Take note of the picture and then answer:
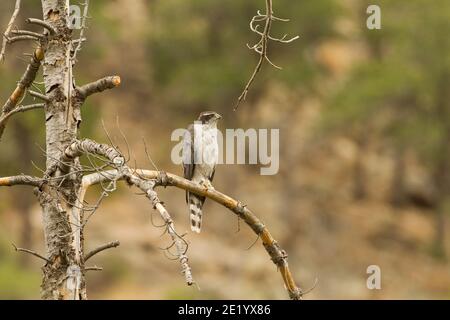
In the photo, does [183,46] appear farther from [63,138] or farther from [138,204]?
[63,138]

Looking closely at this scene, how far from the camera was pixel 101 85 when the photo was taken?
5859 mm

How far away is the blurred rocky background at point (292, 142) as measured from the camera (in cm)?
2427

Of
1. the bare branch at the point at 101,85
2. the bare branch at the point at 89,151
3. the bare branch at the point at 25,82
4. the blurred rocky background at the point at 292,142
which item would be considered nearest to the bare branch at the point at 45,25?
the bare branch at the point at 25,82

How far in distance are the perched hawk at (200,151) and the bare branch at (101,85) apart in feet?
9.68

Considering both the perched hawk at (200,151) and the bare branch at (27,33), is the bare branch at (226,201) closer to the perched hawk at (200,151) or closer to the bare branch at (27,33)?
the bare branch at (27,33)

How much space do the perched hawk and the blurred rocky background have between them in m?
13.4

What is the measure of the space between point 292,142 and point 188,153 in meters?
20.5

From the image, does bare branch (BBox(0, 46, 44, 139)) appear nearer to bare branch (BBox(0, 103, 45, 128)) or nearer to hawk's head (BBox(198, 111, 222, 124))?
bare branch (BBox(0, 103, 45, 128))

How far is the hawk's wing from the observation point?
911 centimetres

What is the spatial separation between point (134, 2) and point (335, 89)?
873 cm

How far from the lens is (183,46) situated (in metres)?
28.4

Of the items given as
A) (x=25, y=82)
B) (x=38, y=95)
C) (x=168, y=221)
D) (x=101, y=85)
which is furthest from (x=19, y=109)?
(x=168, y=221)

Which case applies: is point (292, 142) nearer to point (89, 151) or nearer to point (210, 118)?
point (210, 118)
